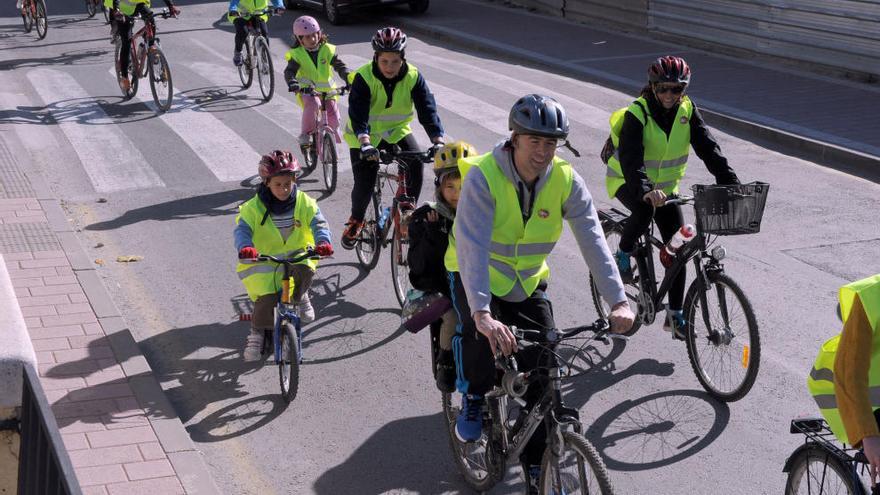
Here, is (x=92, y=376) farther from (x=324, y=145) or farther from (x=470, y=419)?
(x=324, y=145)

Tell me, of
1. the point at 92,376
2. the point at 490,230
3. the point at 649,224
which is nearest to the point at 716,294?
the point at 649,224

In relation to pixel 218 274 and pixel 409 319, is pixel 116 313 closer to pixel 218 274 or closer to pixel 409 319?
pixel 218 274

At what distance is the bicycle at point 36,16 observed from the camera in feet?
73.0

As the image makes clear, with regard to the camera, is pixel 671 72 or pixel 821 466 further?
pixel 671 72

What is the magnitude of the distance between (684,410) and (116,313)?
411 centimetres

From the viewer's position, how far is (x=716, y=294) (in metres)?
7.20

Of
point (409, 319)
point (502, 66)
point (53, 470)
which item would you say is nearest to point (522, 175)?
point (409, 319)

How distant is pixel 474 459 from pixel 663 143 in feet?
8.57

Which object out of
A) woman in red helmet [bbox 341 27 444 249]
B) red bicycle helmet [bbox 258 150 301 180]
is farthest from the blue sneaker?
woman in red helmet [bbox 341 27 444 249]

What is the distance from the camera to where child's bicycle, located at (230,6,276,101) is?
16.4 metres

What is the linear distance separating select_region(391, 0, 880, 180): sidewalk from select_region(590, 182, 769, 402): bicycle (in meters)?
6.01

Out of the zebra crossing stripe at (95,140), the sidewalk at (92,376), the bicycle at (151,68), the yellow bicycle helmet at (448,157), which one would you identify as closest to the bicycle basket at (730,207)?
the yellow bicycle helmet at (448,157)

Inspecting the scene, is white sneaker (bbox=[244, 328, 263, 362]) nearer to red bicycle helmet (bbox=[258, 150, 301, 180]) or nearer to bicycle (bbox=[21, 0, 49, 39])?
red bicycle helmet (bbox=[258, 150, 301, 180])

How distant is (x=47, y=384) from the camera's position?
726 centimetres
